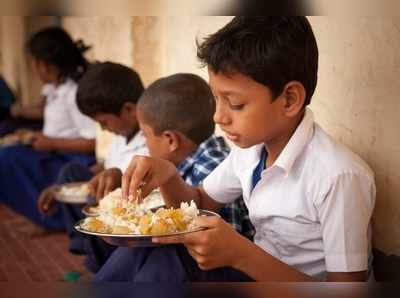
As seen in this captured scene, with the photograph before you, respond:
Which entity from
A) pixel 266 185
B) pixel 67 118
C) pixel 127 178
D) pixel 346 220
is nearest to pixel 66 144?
pixel 67 118

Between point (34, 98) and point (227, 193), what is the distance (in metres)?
6.19

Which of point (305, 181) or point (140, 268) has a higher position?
point (305, 181)

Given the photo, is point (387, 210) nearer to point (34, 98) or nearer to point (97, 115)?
point (97, 115)

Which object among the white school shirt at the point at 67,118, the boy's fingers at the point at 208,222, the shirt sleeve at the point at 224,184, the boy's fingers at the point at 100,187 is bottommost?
the white school shirt at the point at 67,118

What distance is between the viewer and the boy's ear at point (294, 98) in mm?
1430

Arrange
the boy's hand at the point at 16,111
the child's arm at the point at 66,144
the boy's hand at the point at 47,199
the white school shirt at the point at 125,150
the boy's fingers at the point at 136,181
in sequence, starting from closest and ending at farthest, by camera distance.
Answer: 1. the boy's fingers at the point at 136,181
2. the white school shirt at the point at 125,150
3. the boy's hand at the point at 47,199
4. the child's arm at the point at 66,144
5. the boy's hand at the point at 16,111

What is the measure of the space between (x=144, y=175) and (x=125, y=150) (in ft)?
4.02

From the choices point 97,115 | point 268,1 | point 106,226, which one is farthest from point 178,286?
point 97,115

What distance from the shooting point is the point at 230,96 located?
54.7 inches

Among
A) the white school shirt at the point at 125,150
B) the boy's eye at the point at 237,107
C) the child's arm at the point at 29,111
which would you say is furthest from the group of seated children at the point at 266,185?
the child's arm at the point at 29,111

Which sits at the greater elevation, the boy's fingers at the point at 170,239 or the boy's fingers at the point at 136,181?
the boy's fingers at the point at 136,181

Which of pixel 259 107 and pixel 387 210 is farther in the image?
pixel 387 210

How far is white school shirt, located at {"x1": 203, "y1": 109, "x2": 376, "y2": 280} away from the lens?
1417mm

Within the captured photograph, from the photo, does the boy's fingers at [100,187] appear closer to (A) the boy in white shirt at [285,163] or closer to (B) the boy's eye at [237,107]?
(A) the boy in white shirt at [285,163]
